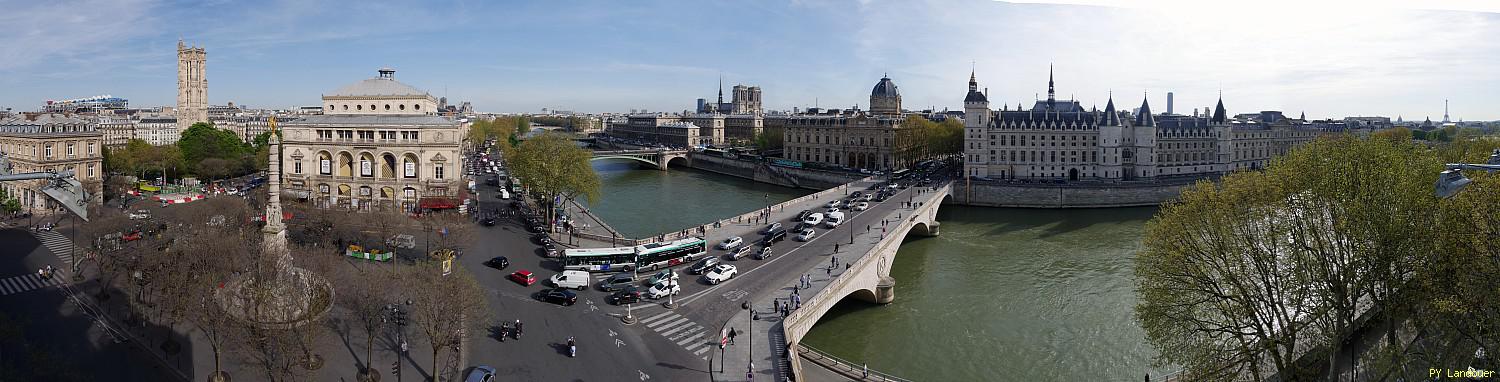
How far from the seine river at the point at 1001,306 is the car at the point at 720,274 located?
2862mm

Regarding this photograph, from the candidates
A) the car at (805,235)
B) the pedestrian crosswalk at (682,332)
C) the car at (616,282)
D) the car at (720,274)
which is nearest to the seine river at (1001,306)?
the car at (720,274)

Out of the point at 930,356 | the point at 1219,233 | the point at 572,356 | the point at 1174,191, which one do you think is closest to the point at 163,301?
the point at 572,356

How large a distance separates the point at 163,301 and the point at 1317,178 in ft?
73.9

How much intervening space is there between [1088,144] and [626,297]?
141 feet

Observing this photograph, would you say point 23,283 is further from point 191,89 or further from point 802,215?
point 191,89

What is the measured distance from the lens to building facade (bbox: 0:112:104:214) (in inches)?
1366

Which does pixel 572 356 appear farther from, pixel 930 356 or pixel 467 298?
pixel 930 356

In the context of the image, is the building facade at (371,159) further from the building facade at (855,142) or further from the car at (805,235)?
the building facade at (855,142)

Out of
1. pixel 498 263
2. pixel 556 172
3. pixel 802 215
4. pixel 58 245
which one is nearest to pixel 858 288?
pixel 498 263

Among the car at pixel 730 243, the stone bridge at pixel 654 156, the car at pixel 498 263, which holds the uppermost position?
the stone bridge at pixel 654 156

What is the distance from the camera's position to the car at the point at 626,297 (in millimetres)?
20234

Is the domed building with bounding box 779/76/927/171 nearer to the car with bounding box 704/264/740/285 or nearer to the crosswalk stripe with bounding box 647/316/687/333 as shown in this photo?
the car with bounding box 704/264/740/285

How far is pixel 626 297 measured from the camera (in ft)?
66.3

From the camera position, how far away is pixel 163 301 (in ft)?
57.7
